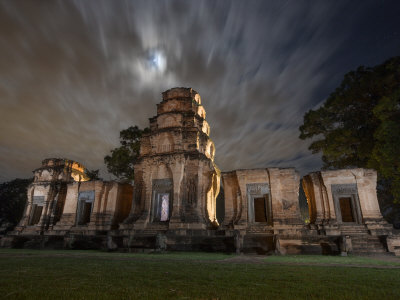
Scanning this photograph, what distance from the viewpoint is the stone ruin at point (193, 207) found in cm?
1398

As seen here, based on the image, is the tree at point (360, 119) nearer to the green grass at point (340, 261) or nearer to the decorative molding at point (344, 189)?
the decorative molding at point (344, 189)

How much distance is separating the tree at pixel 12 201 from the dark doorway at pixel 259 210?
29.2m

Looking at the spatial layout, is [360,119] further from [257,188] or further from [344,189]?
[257,188]

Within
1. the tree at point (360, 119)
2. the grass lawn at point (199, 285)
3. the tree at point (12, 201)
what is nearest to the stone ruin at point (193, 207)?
the tree at point (360, 119)

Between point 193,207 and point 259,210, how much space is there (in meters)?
4.83

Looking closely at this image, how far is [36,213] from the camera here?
25031 mm

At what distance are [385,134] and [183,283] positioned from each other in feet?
48.0

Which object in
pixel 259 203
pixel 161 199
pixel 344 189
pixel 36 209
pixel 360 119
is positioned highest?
pixel 360 119

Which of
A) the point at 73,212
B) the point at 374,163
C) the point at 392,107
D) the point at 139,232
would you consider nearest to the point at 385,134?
the point at 392,107

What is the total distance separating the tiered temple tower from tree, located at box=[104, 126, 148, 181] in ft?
17.0

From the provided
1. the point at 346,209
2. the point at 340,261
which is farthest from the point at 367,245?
the point at 340,261

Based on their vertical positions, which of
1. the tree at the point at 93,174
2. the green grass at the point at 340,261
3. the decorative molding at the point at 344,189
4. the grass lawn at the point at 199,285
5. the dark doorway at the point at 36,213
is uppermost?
the tree at the point at 93,174

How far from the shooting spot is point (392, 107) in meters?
14.4

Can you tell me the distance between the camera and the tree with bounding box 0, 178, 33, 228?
3042cm
